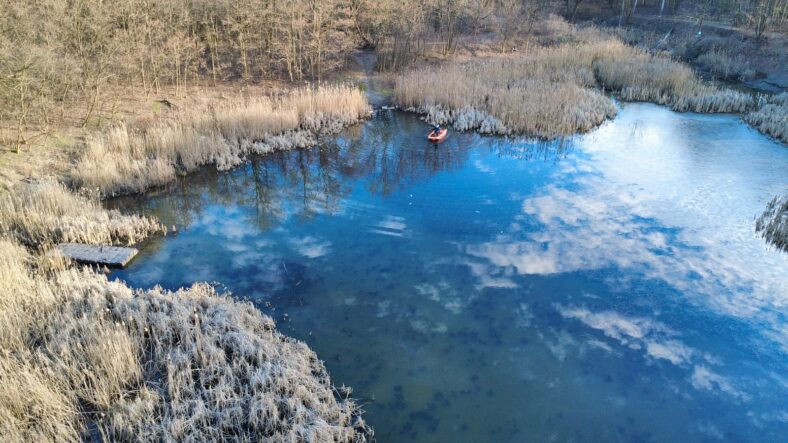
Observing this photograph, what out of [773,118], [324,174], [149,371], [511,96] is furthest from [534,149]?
[149,371]

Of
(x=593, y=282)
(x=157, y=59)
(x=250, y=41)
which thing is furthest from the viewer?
A: (x=250, y=41)

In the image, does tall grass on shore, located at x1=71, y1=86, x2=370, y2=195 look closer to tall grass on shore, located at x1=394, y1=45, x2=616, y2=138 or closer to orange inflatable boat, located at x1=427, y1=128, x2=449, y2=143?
tall grass on shore, located at x1=394, y1=45, x2=616, y2=138

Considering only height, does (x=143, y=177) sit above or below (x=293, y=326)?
above

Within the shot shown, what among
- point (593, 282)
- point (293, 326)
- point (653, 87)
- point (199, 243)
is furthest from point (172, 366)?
point (653, 87)

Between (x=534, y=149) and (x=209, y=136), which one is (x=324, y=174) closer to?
(x=209, y=136)

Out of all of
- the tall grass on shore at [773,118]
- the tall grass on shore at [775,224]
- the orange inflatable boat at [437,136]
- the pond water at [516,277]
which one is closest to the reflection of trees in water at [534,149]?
the pond water at [516,277]

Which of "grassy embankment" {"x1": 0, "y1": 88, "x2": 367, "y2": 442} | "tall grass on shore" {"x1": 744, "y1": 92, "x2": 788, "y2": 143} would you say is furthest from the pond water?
"grassy embankment" {"x1": 0, "y1": 88, "x2": 367, "y2": 442}

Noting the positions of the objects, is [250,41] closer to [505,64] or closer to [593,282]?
[505,64]
